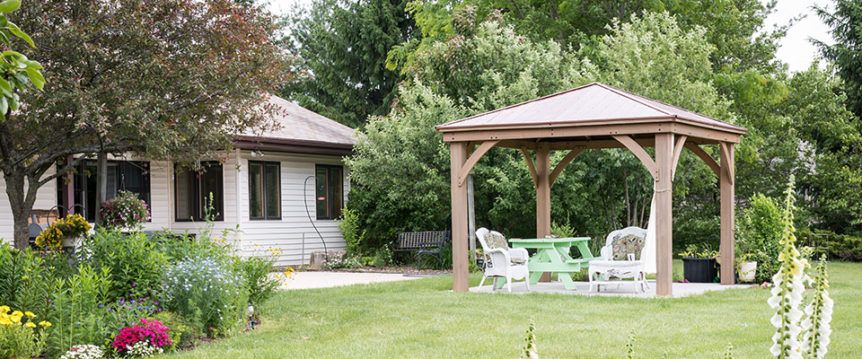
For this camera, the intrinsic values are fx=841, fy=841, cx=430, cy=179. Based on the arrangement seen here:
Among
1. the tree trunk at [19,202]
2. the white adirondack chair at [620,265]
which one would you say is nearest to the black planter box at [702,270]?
the white adirondack chair at [620,265]

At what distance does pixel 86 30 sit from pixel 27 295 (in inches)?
105

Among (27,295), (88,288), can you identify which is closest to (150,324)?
(88,288)

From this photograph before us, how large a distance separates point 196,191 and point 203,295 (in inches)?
377

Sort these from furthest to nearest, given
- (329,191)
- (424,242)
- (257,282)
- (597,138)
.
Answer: (329,191), (424,242), (597,138), (257,282)

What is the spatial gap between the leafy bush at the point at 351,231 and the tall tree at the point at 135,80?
25.7ft

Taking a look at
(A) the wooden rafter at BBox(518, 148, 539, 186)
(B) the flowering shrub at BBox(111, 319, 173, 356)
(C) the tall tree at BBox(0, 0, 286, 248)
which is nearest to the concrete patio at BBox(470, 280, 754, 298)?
(A) the wooden rafter at BBox(518, 148, 539, 186)

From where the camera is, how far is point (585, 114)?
35.2 feet

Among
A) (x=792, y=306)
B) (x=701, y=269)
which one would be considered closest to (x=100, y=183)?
(x=701, y=269)

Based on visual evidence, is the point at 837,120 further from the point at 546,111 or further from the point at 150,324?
the point at 150,324

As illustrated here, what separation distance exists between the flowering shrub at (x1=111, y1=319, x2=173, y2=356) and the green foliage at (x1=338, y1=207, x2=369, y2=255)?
1047cm

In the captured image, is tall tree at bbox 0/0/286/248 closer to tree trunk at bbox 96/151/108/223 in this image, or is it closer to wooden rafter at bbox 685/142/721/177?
tree trunk at bbox 96/151/108/223

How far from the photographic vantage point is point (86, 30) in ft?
26.1

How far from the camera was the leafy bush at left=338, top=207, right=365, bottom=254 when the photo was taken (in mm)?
17312

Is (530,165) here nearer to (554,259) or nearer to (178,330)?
(554,259)
